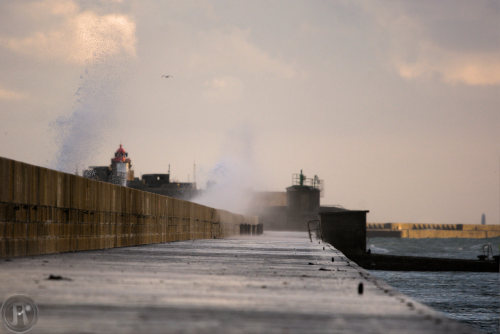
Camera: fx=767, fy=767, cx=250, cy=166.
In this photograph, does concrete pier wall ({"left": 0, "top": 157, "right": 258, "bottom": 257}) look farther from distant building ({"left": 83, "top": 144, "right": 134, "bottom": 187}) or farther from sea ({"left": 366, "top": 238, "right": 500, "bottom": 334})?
distant building ({"left": 83, "top": 144, "right": 134, "bottom": 187})

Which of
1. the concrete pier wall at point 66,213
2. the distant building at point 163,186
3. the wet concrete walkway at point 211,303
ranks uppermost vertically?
the distant building at point 163,186

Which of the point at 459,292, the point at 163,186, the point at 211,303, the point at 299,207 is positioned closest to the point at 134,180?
the point at 163,186

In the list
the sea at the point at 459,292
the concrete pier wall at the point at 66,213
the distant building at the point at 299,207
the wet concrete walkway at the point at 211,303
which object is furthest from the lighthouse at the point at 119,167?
the wet concrete walkway at the point at 211,303

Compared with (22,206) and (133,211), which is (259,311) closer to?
(22,206)

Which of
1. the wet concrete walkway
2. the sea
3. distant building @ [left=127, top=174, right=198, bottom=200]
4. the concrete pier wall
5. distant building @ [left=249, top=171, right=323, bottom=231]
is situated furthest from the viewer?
distant building @ [left=127, top=174, right=198, bottom=200]

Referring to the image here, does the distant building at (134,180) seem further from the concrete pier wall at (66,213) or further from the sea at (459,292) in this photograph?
the concrete pier wall at (66,213)

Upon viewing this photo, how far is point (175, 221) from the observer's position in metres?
33.6

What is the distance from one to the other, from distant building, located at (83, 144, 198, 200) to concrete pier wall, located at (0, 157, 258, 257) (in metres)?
141

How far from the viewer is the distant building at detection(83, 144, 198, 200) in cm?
17138

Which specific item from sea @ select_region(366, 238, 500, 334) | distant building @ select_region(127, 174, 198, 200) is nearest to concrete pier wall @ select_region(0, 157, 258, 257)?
sea @ select_region(366, 238, 500, 334)

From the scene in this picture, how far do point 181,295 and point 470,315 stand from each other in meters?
37.5

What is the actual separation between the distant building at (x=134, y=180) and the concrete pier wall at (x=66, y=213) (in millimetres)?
141355

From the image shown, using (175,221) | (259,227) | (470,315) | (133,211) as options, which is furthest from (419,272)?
(133,211)

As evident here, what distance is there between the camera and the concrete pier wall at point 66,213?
14.5 meters
